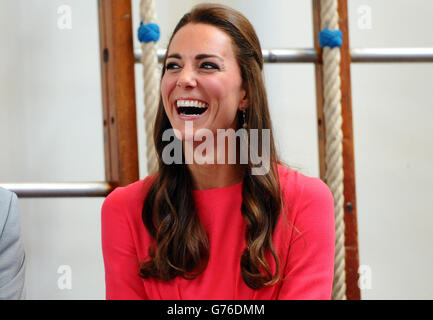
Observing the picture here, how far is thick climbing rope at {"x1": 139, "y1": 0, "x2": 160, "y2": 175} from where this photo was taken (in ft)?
3.90

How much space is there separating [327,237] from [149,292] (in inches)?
11.8

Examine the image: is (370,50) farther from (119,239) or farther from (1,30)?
(1,30)

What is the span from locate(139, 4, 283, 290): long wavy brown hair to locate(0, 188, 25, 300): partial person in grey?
0.63 feet

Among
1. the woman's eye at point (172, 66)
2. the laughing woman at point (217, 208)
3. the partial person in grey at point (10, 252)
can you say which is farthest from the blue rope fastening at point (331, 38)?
the partial person in grey at point (10, 252)

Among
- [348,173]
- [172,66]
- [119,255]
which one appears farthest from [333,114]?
[119,255]

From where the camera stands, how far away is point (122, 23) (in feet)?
3.99

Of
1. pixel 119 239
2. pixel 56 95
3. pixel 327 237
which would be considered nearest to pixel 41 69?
pixel 56 95

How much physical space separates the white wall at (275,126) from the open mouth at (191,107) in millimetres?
596

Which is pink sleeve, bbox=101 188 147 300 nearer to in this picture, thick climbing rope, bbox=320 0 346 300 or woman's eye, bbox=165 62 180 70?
woman's eye, bbox=165 62 180 70

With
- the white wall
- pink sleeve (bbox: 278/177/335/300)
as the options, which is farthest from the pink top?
the white wall

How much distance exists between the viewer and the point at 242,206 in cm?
95

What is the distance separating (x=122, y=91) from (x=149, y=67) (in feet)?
0.26

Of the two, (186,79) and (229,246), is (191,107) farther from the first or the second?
(229,246)
